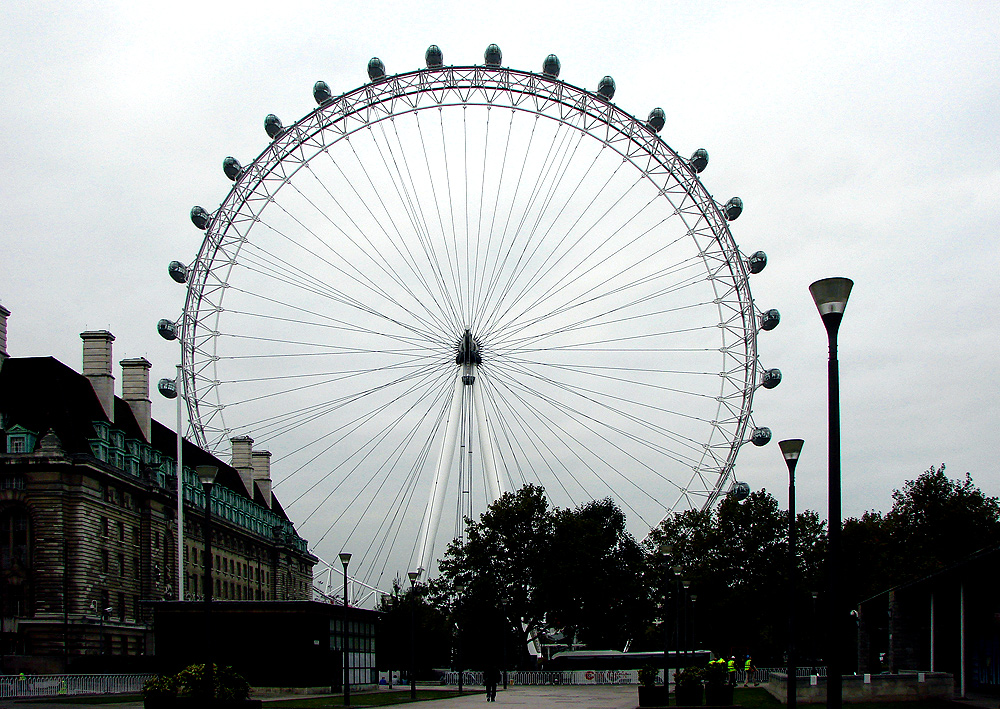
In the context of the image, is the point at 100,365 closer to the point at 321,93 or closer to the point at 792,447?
the point at 321,93

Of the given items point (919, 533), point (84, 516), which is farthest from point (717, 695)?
point (919, 533)

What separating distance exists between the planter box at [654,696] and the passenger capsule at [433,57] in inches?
1039

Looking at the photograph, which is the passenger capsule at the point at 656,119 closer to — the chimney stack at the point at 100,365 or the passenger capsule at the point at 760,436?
the passenger capsule at the point at 760,436

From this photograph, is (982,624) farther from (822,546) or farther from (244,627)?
(822,546)

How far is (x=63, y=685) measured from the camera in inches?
1828

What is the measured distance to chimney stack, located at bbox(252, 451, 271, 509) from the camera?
114 metres

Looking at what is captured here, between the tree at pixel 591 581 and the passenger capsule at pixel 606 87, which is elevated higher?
the passenger capsule at pixel 606 87

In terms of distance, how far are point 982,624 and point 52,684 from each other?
118 ft

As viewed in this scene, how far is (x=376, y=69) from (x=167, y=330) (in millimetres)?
14532

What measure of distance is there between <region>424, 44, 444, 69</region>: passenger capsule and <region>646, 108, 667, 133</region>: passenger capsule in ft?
29.8

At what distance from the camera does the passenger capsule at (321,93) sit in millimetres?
47531

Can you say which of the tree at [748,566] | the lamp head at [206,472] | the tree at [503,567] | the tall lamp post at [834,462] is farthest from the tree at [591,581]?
the tall lamp post at [834,462]

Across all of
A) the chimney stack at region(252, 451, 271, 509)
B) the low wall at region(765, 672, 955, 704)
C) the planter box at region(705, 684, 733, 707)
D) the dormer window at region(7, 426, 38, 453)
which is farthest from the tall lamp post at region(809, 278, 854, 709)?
the chimney stack at region(252, 451, 271, 509)

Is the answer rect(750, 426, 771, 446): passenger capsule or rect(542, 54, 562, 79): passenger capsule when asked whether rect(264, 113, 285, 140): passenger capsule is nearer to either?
rect(542, 54, 562, 79): passenger capsule
